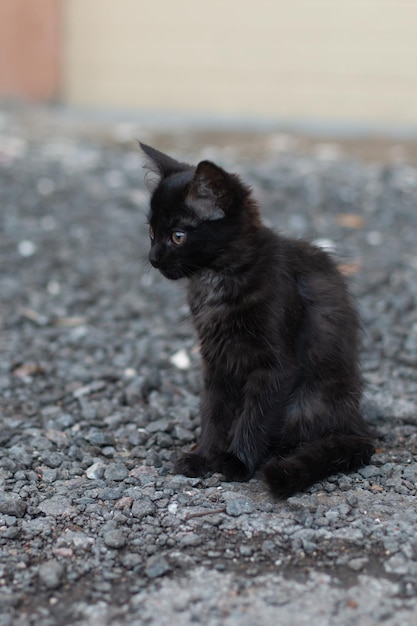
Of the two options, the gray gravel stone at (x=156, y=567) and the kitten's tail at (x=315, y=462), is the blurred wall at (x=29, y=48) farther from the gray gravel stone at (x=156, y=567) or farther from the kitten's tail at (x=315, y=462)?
the gray gravel stone at (x=156, y=567)

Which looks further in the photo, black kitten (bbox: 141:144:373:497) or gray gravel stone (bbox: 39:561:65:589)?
black kitten (bbox: 141:144:373:497)

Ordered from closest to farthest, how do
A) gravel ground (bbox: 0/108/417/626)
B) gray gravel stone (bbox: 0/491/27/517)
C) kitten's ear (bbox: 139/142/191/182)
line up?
gravel ground (bbox: 0/108/417/626)
gray gravel stone (bbox: 0/491/27/517)
kitten's ear (bbox: 139/142/191/182)

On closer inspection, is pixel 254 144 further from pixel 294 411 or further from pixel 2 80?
pixel 294 411

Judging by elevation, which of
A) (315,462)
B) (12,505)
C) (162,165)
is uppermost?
(162,165)

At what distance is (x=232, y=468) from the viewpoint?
3.72m

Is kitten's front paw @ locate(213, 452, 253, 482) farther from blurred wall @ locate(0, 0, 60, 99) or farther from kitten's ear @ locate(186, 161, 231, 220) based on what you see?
blurred wall @ locate(0, 0, 60, 99)

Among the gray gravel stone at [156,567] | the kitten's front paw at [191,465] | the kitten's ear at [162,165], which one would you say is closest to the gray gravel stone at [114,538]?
the gray gravel stone at [156,567]

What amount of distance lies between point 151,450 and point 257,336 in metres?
0.85

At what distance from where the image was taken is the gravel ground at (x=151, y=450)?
2.88 meters

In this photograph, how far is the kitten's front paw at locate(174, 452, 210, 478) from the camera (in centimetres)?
376

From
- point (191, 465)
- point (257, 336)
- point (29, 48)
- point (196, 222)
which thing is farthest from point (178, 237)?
point (29, 48)

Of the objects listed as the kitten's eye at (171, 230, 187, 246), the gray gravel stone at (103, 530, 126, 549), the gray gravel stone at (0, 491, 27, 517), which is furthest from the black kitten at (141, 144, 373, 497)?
the gray gravel stone at (0, 491, 27, 517)

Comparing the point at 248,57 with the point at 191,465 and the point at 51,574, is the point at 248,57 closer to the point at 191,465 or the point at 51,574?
the point at 191,465

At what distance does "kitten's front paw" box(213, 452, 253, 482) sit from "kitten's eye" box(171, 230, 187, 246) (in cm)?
93
